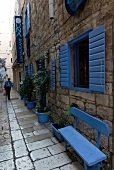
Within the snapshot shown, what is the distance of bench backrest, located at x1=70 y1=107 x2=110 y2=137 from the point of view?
7.27 feet

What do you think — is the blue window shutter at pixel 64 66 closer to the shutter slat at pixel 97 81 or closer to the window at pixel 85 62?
the window at pixel 85 62

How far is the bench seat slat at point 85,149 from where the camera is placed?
2104 mm

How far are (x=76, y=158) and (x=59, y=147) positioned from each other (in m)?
0.53

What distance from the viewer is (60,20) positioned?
4148mm

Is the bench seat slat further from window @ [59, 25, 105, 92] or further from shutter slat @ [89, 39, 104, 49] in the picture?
shutter slat @ [89, 39, 104, 49]

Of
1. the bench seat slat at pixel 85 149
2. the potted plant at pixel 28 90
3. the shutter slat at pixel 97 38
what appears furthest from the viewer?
the potted plant at pixel 28 90

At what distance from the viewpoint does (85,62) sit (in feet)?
11.0

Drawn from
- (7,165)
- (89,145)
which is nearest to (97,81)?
(89,145)

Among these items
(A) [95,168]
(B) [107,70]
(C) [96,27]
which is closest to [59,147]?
(A) [95,168]

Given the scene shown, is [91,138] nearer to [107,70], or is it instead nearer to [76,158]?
[76,158]

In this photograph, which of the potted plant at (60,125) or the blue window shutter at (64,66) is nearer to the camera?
the potted plant at (60,125)

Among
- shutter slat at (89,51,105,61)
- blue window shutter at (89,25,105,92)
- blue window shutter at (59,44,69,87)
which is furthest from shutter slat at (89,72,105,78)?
blue window shutter at (59,44,69,87)

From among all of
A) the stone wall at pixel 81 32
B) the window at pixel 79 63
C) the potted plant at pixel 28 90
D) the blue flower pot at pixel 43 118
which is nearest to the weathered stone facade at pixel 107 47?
the stone wall at pixel 81 32

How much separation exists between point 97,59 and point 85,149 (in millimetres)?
1450
